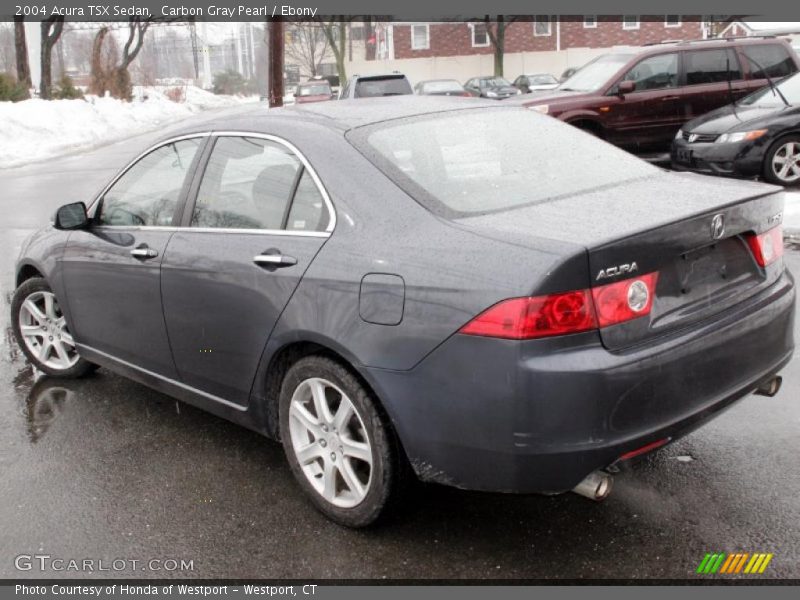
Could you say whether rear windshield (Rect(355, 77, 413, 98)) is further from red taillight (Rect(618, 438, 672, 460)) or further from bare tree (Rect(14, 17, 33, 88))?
bare tree (Rect(14, 17, 33, 88))

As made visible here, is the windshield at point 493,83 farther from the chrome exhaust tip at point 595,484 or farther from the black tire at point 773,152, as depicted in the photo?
the chrome exhaust tip at point 595,484

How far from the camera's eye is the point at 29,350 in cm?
539

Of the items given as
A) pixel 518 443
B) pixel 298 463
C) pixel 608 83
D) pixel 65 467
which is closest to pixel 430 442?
pixel 518 443

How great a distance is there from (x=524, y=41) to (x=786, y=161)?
5032 cm

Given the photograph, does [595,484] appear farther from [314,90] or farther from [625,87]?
[314,90]

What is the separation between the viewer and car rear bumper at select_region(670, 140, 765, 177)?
10.7 meters

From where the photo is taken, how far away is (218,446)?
14.0 feet

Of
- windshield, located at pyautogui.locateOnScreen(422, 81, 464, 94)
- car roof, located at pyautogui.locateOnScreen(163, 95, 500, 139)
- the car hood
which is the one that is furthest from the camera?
windshield, located at pyautogui.locateOnScreen(422, 81, 464, 94)

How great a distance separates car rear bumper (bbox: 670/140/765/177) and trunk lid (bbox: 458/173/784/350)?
303 inches

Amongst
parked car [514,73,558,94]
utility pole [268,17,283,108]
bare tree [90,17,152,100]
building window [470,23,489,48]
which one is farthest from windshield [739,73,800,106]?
building window [470,23,489,48]

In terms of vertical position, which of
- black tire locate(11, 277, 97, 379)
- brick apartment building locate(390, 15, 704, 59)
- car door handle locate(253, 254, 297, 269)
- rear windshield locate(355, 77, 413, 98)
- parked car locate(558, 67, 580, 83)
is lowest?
black tire locate(11, 277, 97, 379)

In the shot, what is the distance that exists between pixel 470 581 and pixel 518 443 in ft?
1.97

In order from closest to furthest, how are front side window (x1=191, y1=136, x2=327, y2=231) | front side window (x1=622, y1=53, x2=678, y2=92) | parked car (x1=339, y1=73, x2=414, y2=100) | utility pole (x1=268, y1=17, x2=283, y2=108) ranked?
front side window (x1=191, y1=136, x2=327, y2=231), front side window (x1=622, y1=53, x2=678, y2=92), utility pole (x1=268, y1=17, x2=283, y2=108), parked car (x1=339, y1=73, x2=414, y2=100)

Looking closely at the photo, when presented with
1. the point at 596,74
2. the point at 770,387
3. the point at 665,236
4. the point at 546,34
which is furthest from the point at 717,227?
the point at 546,34
